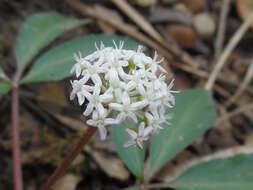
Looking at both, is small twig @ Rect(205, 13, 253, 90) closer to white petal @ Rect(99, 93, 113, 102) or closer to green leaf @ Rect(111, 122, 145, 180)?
green leaf @ Rect(111, 122, 145, 180)

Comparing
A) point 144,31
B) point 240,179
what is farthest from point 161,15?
point 240,179

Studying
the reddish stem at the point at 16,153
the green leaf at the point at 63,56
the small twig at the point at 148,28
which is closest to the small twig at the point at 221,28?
the small twig at the point at 148,28

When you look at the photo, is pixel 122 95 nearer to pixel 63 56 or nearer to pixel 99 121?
pixel 99 121

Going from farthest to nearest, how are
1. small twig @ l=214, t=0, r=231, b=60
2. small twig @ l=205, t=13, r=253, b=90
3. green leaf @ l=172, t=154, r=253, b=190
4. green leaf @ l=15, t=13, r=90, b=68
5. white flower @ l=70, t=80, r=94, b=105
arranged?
small twig @ l=214, t=0, r=231, b=60 → small twig @ l=205, t=13, r=253, b=90 → green leaf @ l=15, t=13, r=90, b=68 → green leaf @ l=172, t=154, r=253, b=190 → white flower @ l=70, t=80, r=94, b=105

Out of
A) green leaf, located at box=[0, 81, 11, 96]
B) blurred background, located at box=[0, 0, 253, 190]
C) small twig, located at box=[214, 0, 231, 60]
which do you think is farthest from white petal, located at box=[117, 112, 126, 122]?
small twig, located at box=[214, 0, 231, 60]

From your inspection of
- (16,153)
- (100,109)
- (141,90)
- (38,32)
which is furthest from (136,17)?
(100,109)
